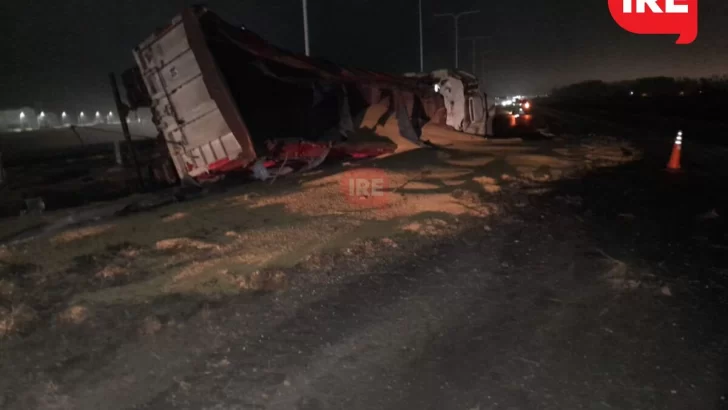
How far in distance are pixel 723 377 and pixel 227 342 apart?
3541mm

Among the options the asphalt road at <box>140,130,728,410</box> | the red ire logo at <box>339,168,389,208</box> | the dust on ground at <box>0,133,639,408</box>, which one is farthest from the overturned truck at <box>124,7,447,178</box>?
the asphalt road at <box>140,130,728,410</box>

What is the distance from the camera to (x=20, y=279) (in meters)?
5.97

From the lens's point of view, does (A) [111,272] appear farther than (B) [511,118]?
No

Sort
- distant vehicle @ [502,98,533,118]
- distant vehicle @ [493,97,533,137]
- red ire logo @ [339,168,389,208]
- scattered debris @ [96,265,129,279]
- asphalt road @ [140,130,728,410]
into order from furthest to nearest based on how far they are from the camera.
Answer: distant vehicle @ [502,98,533,118], distant vehicle @ [493,97,533,137], red ire logo @ [339,168,389,208], scattered debris @ [96,265,129,279], asphalt road @ [140,130,728,410]

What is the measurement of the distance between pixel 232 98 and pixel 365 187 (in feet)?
9.63

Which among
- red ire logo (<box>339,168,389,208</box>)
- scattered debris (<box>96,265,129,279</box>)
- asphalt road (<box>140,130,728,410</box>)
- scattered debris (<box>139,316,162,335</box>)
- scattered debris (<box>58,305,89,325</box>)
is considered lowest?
asphalt road (<box>140,130,728,410</box>)

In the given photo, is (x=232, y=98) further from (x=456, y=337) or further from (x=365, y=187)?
(x=456, y=337)

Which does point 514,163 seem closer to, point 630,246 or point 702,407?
point 630,246

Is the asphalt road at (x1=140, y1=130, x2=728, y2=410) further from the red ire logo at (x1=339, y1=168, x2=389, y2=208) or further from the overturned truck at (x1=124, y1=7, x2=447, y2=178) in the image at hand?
the overturned truck at (x1=124, y1=7, x2=447, y2=178)

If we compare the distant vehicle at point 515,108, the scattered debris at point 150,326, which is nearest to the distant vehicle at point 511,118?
the distant vehicle at point 515,108

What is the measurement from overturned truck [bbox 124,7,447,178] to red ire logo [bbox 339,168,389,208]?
1406 millimetres

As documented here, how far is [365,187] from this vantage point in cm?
1023

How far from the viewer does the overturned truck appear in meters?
10.5

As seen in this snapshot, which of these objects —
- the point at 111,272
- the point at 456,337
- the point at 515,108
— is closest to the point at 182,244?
the point at 111,272
